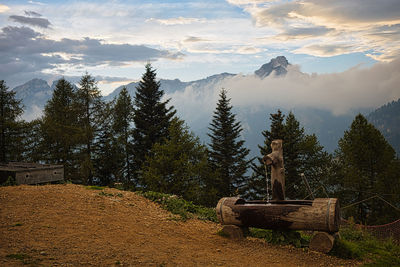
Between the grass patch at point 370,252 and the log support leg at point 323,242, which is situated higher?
the log support leg at point 323,242

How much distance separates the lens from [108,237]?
22.3ft

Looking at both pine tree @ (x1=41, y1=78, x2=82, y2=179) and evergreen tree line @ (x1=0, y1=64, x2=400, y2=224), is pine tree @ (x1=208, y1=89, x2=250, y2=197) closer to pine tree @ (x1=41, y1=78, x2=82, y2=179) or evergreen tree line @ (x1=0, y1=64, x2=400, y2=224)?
evergreen tree line @ (x1=0, y1=64, x2=400, y2=224)

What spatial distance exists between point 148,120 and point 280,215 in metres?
24.0

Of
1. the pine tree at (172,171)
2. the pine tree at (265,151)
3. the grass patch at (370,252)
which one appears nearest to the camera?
the grass patch at (370,252)

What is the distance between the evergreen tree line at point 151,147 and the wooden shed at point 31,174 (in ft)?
33.0

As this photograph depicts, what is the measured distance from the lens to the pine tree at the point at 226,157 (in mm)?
31344

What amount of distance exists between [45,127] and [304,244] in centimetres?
2986

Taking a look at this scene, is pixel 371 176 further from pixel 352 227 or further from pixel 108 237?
pixel 108 237

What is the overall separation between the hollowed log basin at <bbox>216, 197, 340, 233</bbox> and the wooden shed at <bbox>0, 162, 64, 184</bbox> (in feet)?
31.7

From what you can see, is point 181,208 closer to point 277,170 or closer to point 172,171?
point 277,170

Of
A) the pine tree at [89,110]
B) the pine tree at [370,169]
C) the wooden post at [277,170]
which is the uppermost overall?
the pine tree at [89,110]

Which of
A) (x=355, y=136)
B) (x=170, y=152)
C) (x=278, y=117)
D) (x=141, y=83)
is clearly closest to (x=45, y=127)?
(x=141, y=83)

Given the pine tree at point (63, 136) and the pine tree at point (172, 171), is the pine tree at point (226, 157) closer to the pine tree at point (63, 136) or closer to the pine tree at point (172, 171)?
the pine tree at point (172, 171)

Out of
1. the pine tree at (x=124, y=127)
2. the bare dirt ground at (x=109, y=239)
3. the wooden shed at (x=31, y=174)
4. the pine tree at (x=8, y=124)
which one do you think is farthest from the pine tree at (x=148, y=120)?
the bare dirt ground at (x=109, y=239)
